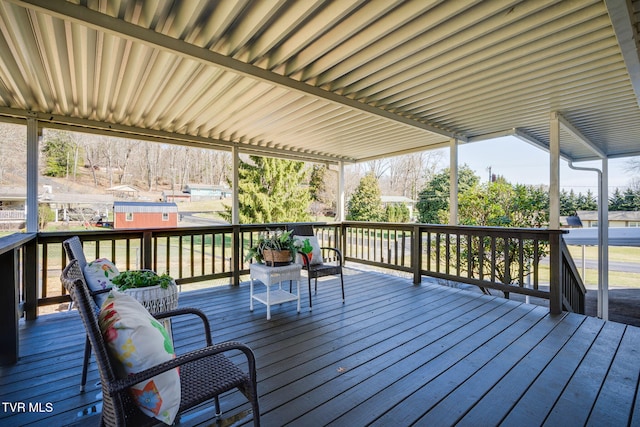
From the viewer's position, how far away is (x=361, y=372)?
2129 millimetres

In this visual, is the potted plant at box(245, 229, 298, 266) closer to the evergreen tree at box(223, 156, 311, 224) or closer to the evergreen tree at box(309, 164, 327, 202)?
the evergreen tree at box(223, 156, 311, 224)

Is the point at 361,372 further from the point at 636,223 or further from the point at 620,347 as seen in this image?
the point at 636,223

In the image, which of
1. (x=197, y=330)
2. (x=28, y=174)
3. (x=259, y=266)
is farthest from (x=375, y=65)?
(x=28, y=174)

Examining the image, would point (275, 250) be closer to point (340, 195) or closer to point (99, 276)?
point (99, 276)

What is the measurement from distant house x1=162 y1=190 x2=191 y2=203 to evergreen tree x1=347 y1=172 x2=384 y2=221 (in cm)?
733

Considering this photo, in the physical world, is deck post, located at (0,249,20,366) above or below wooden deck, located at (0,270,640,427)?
above

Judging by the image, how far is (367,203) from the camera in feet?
42.5

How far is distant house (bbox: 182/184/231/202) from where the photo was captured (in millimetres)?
12789

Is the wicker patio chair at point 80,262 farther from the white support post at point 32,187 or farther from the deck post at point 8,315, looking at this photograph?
the white support post at point 32,187

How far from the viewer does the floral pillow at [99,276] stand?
7.23 feet

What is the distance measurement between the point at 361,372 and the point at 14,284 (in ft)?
9.14

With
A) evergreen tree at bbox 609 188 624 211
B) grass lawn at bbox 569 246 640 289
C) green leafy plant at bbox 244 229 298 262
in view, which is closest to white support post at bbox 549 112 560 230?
green leafy plant at bbox 244 229 298 262

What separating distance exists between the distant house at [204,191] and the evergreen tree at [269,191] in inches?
78.8

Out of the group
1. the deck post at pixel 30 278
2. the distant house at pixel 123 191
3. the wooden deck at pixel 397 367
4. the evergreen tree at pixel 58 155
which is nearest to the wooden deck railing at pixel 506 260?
the wooden deck at pixel 397 367
